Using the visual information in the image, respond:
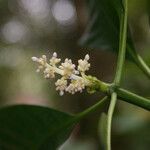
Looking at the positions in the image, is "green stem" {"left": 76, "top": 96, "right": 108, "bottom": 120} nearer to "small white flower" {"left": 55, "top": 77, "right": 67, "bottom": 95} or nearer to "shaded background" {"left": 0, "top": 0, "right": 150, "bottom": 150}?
"small white flower" {"left": 55, "top": 77, "right": 67, "bottom": 95}

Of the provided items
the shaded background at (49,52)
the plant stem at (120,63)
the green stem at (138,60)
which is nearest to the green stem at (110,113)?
the plant stem at (120,63)

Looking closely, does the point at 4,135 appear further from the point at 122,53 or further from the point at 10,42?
the point at 10,42

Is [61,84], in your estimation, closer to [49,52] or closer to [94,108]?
[94,108]

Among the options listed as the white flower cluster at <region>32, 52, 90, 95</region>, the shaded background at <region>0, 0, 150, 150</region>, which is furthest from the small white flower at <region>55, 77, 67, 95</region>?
the shaded background at <region>0, 0, 150, 150</region>

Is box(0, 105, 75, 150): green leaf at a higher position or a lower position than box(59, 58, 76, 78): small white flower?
lower

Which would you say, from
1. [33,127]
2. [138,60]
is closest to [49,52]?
[138,60]

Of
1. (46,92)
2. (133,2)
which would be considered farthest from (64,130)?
(46,92)
